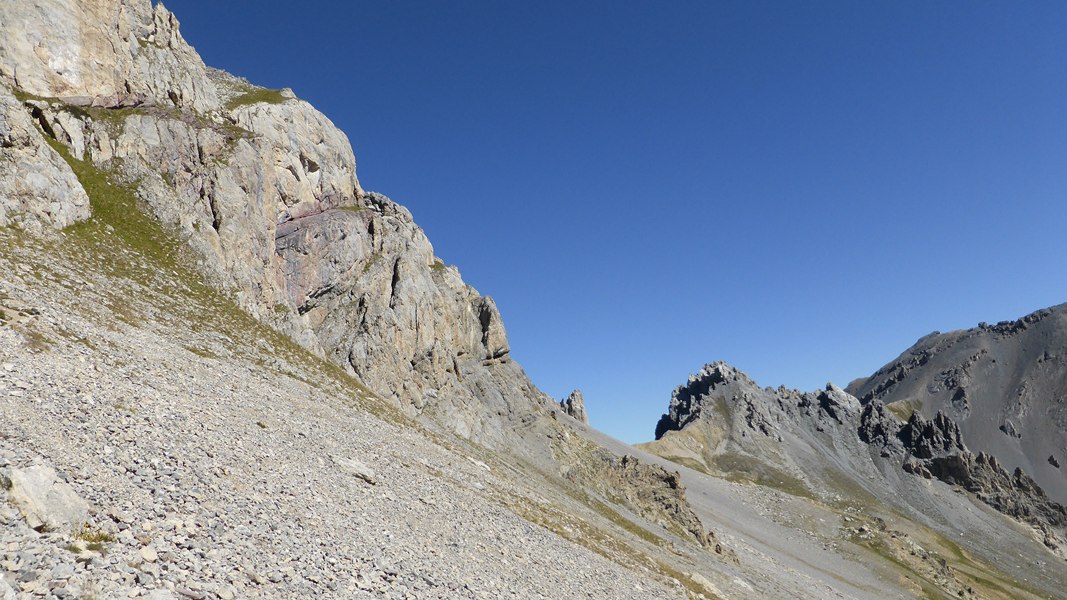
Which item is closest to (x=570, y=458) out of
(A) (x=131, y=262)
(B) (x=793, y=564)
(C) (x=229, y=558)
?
(B) (x=793, y=564)

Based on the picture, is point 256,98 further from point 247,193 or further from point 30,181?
point 30,181

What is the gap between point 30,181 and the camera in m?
40.5

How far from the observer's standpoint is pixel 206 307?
45.5 metres

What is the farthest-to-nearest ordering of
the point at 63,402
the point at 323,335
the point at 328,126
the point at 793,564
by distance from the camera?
the point at 328,126, the point at 793,564, the point at 323,335, the point at 63,402

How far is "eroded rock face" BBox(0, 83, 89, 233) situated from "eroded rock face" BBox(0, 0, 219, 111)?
15066 mm

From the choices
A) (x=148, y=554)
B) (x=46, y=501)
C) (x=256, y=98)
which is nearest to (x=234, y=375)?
(x=46, y=501)

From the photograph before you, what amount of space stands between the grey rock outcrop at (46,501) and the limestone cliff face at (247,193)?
35.6m

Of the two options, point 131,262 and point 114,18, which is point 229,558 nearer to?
point 131,262

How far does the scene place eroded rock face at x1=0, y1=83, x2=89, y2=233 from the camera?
38750 millimetres

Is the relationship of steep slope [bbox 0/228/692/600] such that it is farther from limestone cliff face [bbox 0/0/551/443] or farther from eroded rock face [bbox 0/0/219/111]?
eroded rock face [bbox 0/0/219/111]

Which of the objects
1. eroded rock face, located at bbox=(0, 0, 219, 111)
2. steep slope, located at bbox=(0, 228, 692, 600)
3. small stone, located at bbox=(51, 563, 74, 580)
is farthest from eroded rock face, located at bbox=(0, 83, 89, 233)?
small stone, located at bbox=(51, 563, 74, 580)

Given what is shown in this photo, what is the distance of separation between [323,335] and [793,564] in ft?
275

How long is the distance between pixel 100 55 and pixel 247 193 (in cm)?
2154

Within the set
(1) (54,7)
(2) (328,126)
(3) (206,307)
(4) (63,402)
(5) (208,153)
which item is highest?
(2) (328,126)
